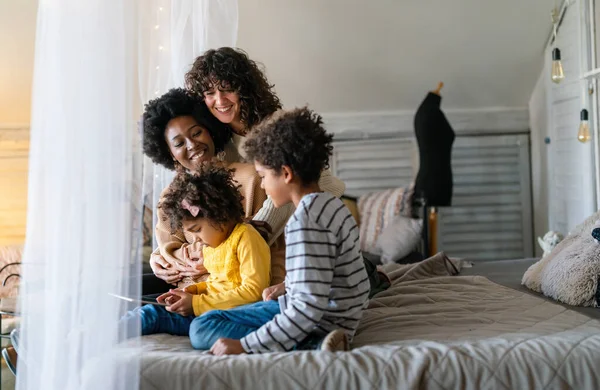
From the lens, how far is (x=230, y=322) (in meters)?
1.53

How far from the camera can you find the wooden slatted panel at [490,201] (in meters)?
3.98

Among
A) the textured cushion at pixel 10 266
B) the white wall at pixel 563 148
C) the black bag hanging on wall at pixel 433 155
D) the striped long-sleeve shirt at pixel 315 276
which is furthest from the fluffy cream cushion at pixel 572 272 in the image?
the textured cushion at pixel 10 266

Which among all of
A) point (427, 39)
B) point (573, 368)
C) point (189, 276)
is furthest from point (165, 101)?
point (427, 39)

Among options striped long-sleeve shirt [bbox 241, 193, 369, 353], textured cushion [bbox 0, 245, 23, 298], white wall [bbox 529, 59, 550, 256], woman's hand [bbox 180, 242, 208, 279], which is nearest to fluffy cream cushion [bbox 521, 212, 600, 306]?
striped long-sleeve shirt [bbox 241, 193, 369, 353]

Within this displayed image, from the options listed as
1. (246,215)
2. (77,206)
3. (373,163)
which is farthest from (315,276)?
(373,163)

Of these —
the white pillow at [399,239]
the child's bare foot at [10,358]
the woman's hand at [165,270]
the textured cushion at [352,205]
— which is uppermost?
the textured cushion at [352,205]

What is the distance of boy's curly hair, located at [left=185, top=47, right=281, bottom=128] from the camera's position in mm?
1960

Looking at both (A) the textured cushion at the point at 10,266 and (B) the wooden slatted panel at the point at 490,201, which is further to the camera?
(B) the wooden slatted panel at the point at 490,201

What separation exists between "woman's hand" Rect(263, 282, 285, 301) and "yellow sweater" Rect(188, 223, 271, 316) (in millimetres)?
28

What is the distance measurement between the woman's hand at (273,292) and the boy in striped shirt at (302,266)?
2 cm

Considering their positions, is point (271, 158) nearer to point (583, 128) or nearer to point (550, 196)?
point (583, 128)

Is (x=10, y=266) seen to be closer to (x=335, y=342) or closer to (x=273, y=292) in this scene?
(x=273, y=292)

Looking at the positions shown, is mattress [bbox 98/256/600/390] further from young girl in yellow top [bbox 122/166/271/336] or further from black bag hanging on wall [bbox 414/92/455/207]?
black bag hanging on wall [bbox 414/92/455/207]

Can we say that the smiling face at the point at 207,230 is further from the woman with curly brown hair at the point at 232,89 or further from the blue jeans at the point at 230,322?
the woman with curly brown hair at the point at 232,89
